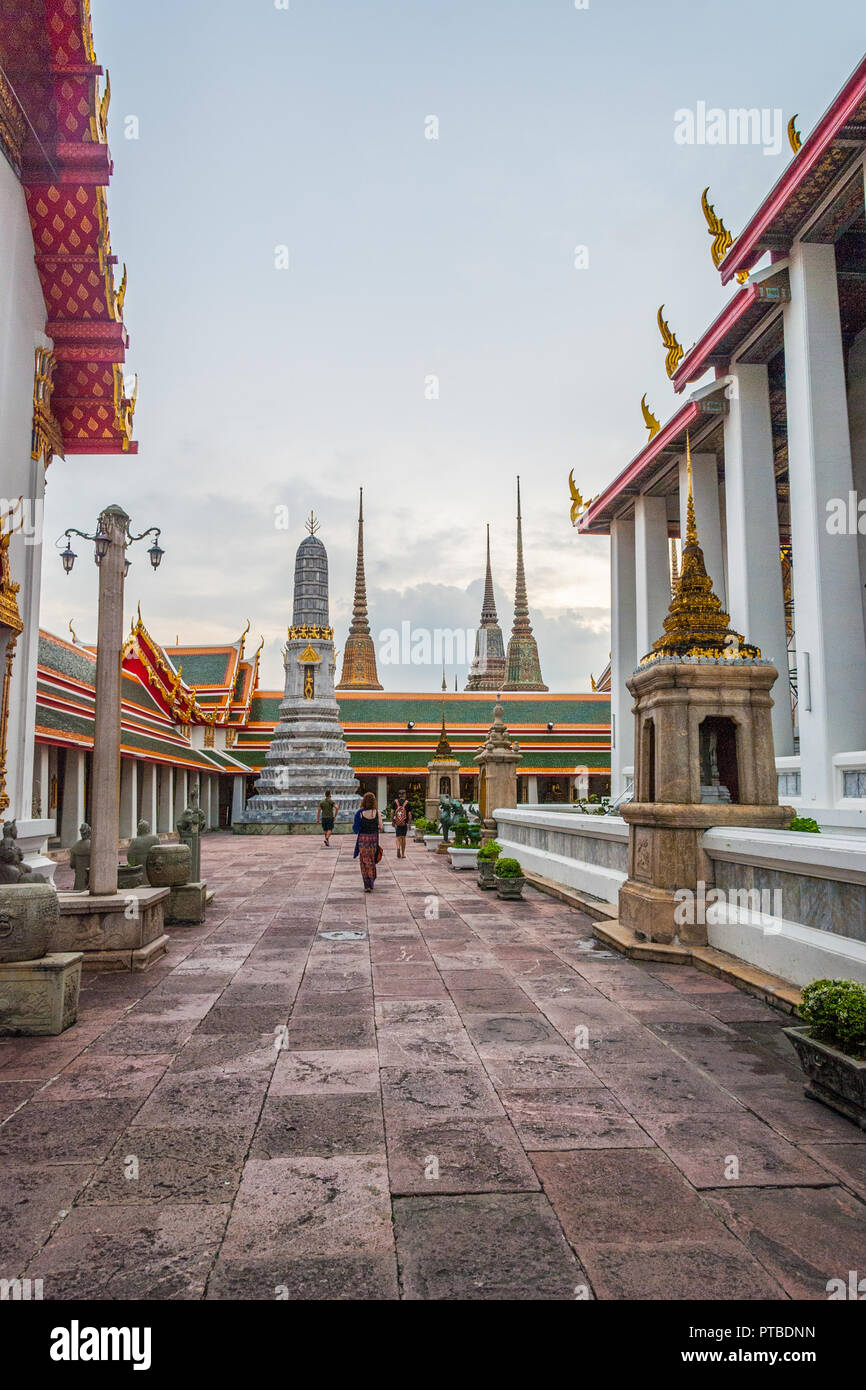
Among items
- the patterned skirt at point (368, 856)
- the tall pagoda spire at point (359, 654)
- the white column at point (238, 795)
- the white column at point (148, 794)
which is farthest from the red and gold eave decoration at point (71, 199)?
the tall pagoda spire at point (359, 654)

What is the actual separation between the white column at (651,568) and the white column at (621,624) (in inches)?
55.5

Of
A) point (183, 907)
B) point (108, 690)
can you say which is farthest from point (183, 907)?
point (108, 690)

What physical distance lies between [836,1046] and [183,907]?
26.3 ft

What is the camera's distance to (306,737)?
122 ft

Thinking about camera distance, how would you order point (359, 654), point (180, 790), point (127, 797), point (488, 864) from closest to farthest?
point (488, 864), point (127, 797), point (180, 790), point (359, 654)

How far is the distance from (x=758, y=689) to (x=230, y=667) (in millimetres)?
35528

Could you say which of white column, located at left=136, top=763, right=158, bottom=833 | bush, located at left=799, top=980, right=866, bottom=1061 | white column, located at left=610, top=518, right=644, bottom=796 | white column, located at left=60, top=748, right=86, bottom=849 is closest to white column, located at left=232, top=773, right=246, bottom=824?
white column, located at left=136, top=763, right=158, bottom=833

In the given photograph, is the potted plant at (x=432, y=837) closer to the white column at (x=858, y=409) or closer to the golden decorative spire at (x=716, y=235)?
the white column at (x=858, y=409)

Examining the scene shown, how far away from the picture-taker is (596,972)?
763cm

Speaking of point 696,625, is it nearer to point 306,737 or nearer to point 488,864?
point 488,864

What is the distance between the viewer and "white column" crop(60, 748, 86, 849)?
69.1 ft

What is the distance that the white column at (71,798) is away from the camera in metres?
21.0

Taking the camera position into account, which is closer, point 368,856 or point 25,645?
point 25,645

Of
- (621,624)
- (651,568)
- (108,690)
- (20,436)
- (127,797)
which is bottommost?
(127,797)
